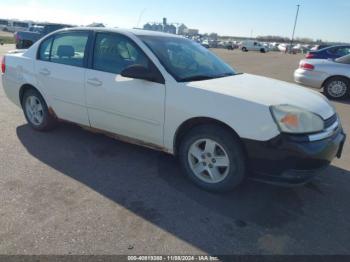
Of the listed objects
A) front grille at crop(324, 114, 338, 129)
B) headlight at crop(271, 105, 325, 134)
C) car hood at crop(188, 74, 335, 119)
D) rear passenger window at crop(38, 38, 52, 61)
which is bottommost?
front grille at crop(324, 114, 338, 129)

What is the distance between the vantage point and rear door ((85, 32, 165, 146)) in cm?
360

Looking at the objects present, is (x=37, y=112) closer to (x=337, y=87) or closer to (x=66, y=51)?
(x=66, y=51)

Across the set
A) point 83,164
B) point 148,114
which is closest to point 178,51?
point 148,114

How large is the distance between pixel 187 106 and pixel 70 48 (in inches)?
85.4

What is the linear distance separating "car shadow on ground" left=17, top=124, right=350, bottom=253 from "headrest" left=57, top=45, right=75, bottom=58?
1255 millimetres

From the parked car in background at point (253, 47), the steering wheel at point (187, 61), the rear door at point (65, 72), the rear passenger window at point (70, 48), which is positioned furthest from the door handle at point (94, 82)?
the parked car in background at point (253, 47)

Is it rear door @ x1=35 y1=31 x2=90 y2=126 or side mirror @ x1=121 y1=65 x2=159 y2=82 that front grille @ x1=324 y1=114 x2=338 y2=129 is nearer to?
side mirror @ x1=121 y1=65 x2=159 y2=82

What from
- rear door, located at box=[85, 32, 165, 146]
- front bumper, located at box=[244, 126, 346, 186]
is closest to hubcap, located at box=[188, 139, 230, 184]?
front bumper, located at box=[244, 126, 346, 186]

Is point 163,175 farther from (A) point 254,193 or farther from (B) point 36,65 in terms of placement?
(B) point 36,65

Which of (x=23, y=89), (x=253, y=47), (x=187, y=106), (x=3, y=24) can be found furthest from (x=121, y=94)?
(x=3, y=24)

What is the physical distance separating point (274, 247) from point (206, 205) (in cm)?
80

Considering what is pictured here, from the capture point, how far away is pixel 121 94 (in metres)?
3.78

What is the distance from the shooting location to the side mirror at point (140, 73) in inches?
137

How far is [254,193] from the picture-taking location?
3.47m
